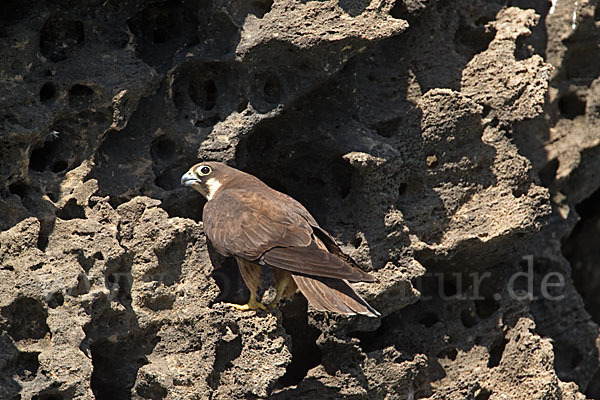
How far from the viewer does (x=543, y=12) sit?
7.55m

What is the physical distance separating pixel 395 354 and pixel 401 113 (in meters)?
1.61

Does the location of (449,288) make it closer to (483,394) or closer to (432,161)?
(483,394)

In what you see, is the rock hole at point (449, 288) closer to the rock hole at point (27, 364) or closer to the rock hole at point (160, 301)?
the rock hole at point (160, 301)

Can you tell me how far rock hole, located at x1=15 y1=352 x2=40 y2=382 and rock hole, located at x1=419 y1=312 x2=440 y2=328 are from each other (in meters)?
2.64

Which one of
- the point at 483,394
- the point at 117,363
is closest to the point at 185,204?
the point at 117,363

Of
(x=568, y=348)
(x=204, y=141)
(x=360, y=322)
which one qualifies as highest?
(x=204, y=141)

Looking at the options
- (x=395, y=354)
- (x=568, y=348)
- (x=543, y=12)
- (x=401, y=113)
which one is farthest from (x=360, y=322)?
(x=543, y=12)

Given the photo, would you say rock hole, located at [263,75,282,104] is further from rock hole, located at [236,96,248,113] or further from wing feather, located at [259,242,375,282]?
wing feather, located at [259,242,375,282]

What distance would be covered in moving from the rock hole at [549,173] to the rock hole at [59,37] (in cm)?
365

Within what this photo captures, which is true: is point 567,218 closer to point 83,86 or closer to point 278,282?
point 278,282

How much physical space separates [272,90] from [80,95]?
1.24 meters

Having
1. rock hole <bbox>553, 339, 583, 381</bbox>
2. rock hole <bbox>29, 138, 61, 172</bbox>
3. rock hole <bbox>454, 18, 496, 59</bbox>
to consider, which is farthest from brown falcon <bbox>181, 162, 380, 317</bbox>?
rock hole <bbox>553, 339, 583, 381</bbox>

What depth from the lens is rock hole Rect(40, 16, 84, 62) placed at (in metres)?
5.69

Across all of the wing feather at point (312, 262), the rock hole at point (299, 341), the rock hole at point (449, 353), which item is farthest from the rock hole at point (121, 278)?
the rock hole at point (449, 353)
